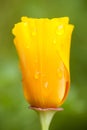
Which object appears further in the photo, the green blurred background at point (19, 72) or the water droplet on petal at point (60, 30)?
the green blurred background at point (19, 72)

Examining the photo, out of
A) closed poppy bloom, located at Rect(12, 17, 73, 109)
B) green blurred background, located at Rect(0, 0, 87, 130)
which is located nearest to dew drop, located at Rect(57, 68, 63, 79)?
closed poppy bloom, located at Rect(12, 17, 73, 109)

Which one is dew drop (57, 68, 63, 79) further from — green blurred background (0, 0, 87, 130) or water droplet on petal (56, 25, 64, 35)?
green blurred background (0, 0, 87, 130)

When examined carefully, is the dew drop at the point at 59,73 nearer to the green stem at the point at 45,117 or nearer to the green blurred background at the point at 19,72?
the green stem at the point at 45,117

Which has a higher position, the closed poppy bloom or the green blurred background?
the closed poppy bloom

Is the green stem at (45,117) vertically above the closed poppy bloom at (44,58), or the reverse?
the closed poppy bloom at (44,58)

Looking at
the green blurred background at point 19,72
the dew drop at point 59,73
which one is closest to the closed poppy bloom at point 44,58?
the dew drop at point 59,73
